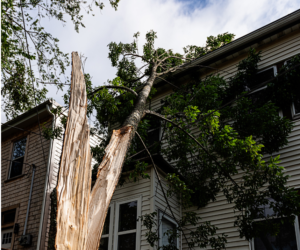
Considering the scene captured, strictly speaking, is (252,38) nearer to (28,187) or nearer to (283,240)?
(283,240)

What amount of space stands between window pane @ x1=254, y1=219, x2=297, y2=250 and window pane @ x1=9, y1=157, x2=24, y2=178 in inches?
369

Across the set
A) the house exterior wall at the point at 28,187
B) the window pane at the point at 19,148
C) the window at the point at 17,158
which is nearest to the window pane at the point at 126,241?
the house exterior wall at the point at 28,187

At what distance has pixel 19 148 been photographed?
490 inches

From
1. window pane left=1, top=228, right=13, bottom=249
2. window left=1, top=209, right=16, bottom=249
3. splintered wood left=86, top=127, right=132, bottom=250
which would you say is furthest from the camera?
window left=1, top=209, right=16, bottom=249

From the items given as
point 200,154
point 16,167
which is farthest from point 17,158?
point 200,154

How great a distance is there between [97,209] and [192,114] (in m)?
3.90

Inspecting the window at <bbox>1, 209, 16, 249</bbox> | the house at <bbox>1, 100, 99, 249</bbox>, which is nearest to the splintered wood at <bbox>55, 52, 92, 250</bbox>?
the house at <bbox>1, 100, 99, 249</bbox>

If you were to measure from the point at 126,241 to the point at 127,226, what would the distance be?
1.20 feet

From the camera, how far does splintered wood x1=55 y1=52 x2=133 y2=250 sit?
244cm

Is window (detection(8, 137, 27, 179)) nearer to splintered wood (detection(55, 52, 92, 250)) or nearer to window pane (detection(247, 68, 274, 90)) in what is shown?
window pane (detection(247, 68, 274, 90))

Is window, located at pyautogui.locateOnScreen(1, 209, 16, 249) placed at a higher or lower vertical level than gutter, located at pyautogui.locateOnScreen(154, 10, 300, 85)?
lower

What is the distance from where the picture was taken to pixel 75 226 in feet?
8.19

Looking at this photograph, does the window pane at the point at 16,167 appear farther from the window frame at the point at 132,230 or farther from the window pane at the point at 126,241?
the window pane at the point at 126,241

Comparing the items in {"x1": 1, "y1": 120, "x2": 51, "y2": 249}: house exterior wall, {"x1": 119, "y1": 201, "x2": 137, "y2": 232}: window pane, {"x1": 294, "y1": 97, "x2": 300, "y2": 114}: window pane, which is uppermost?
{"x1": 294, "y1": 97, "x2": 300, "y2": 114}: window pane
